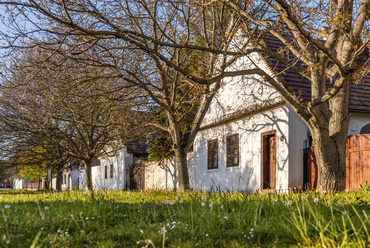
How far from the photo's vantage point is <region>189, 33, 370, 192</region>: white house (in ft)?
45.5

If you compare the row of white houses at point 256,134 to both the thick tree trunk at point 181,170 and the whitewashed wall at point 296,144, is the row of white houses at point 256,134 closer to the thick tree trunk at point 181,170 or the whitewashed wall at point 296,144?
the whitewashed wall at point 296,144

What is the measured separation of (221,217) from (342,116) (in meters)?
6.80

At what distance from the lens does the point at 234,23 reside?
535 inches

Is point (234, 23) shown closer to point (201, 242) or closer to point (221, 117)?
point (221, 117)

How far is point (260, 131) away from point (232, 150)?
2.73 m

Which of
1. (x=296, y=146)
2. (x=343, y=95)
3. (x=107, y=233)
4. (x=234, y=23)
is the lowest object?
(x=107, y=233)

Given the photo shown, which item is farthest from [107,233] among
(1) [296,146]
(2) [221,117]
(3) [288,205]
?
(2) [221,117]

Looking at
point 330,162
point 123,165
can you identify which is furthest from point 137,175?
point 330,162

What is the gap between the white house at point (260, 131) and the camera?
45.5 ft

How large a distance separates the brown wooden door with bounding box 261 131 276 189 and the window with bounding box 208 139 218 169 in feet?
14.6

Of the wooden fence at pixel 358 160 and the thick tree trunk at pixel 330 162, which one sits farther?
the wooden fence at pixel 358 160

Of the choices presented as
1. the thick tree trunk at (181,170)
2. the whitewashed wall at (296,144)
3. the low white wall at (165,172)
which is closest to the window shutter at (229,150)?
the thick tree trunk at (181,170)

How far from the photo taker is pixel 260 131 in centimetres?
1570

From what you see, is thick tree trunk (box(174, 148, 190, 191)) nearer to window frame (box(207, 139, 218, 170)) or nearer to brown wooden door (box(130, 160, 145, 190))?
window frame (box(207, 139, 218, 170))
